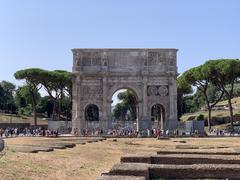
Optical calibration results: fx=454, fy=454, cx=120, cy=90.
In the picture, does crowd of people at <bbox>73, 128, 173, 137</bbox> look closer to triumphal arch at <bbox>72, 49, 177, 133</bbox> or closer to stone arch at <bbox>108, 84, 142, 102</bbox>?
triumphal arch at <bbox>72, 49, 177, 133</bbox>

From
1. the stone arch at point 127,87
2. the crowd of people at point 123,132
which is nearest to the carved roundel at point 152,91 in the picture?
the stone arch at point 127,87

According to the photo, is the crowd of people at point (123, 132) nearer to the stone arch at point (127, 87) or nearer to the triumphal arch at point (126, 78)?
the triumphal arch at point (126, 78)

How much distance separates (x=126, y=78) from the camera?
54.5 meters

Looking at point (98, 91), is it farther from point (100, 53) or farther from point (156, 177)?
point (156, 177)

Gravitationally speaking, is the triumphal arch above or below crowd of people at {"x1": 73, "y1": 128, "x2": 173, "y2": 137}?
above

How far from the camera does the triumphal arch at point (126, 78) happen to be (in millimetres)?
54219

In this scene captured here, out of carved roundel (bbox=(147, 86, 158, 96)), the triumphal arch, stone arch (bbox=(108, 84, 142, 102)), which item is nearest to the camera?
the triumphal arch

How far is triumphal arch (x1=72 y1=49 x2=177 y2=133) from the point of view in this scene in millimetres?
54219

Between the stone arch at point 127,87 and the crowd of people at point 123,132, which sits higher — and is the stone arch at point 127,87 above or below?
above

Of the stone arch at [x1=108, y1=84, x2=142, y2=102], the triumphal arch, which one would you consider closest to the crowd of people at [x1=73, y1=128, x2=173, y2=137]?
the triumphal arch

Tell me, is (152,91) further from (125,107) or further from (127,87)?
(125,107)

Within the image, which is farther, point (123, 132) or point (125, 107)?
point (125, 107)

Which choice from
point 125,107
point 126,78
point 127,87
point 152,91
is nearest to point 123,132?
point 127,87

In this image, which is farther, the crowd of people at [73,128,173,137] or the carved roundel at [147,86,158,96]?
the carved roundel at [147,86,158,96]
